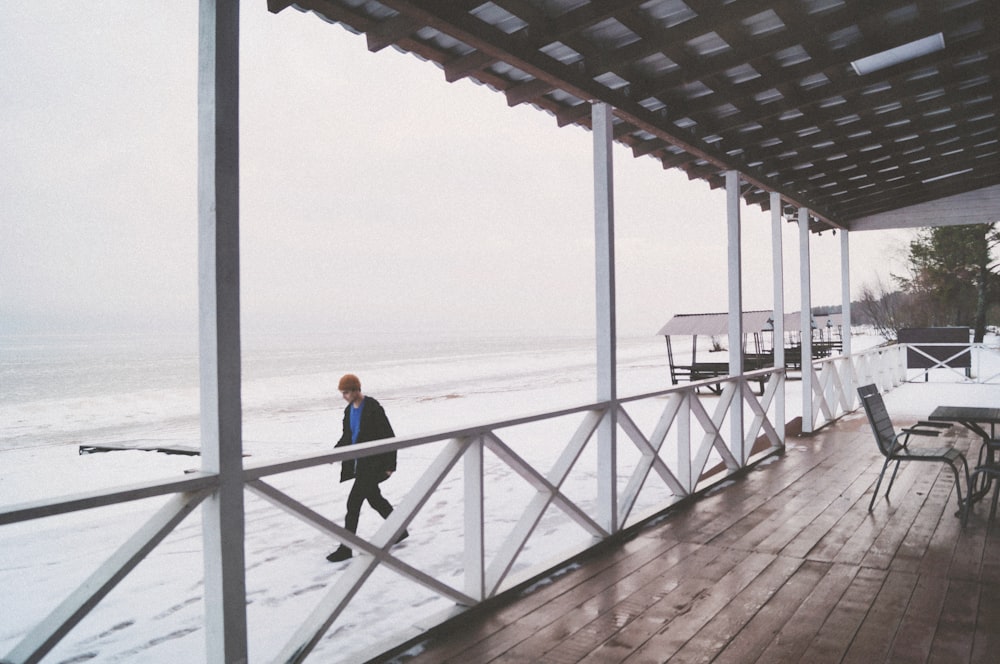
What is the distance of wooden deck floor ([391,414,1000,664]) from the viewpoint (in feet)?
8.30

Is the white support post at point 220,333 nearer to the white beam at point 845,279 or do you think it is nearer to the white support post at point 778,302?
the white support post at point 778,302

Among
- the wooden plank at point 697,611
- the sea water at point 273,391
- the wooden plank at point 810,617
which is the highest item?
the wooden plank at point 810,617

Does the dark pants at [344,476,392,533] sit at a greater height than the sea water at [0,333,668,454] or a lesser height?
greater

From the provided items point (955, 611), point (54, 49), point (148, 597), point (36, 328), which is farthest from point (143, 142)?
point (36, 328)

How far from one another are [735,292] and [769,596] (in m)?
3.17

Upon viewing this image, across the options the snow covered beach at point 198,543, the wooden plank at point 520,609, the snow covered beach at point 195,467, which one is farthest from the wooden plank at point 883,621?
the snow covered beach at point 195,467

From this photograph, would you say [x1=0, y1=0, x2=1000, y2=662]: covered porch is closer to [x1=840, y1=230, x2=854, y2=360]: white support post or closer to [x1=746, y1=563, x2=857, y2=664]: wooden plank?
[x1=746, y1=563, x2=857, y2=664]: wooden plank

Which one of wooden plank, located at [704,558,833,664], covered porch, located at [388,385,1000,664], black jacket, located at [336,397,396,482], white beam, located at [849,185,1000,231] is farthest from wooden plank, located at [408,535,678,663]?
white beam, located at [849,185,1000,231]

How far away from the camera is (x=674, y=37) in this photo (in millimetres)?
3361

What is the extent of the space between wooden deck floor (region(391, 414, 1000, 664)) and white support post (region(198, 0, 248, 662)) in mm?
789

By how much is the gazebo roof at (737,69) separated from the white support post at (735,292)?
8.3 inches

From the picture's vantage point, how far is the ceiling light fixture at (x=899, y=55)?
398 cm

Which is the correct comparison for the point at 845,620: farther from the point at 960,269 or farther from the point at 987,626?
the point at 960,269

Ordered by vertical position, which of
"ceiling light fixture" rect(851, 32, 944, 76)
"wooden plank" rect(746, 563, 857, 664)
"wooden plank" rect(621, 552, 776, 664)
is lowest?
Answer: "wooden plank" rect(621, 552, 776, 664)
